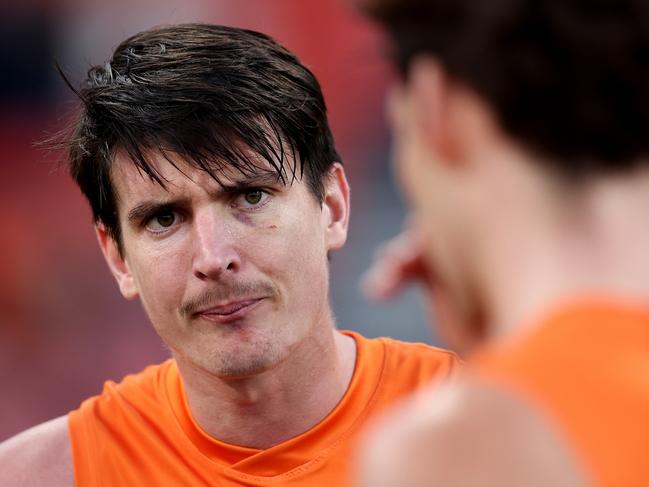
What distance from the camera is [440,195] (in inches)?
52.5

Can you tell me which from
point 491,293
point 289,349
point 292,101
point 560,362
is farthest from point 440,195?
point 292,101

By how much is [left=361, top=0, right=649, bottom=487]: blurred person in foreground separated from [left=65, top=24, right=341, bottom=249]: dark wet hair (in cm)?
160

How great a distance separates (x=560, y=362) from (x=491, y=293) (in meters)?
0.15

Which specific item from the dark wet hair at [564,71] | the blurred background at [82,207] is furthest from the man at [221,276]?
the blurred background at [82,207]

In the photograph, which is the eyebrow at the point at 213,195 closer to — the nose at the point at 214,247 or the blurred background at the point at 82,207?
the nose at the point at 214,247

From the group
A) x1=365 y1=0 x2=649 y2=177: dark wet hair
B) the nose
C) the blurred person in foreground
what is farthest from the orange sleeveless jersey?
the nose

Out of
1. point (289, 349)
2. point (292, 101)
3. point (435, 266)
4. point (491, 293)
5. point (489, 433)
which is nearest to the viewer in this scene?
point (489, 433)

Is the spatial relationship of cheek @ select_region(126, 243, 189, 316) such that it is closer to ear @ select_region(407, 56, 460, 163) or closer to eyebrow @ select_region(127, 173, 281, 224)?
eyebrow @ select_region(127, 173, 281, 224)

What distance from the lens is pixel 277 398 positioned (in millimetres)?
2965

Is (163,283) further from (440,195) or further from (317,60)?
(317,60)

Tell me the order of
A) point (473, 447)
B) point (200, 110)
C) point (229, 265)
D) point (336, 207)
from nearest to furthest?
point (473, 447) < point (229, 265) < point (200, 110) < point (336, 207)

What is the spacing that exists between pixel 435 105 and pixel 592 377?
366 mm

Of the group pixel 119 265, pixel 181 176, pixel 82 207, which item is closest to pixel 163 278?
pixel 181 176

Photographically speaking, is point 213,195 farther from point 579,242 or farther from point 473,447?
point 473,447
